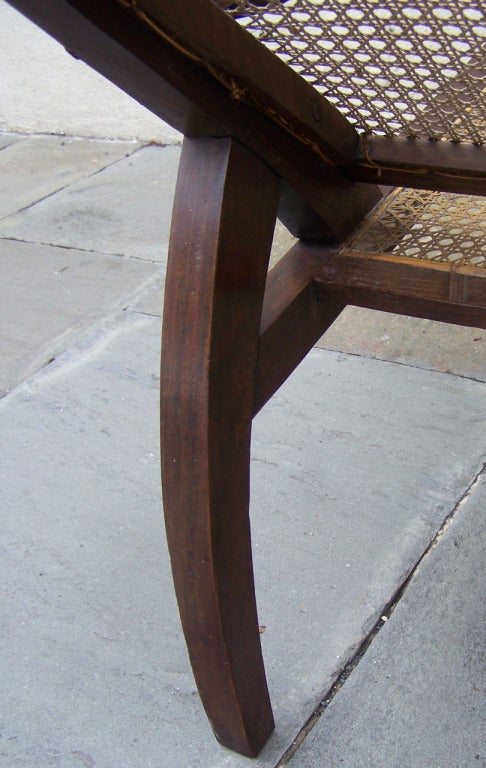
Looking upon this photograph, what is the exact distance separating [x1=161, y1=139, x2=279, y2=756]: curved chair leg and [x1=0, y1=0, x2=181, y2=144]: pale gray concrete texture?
9.56 feet

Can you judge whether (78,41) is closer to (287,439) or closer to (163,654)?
(163,654)

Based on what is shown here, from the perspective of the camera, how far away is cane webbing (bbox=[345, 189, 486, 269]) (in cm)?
110

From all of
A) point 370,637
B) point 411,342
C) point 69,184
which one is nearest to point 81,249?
point 69,184

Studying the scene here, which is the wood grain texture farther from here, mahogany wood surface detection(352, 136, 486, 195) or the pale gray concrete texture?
the pale gray concrete texture

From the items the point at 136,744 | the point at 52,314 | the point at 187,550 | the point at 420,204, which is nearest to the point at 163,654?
the point at 136,744

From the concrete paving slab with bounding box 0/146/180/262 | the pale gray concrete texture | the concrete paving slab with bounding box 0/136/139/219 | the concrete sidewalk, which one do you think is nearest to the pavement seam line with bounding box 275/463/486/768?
the concrete sidewalk

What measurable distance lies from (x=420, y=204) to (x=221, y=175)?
45 centimetres

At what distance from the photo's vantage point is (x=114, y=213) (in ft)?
10.5

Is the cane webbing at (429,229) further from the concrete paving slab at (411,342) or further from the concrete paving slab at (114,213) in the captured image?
the concrete paving slab at (114,213)

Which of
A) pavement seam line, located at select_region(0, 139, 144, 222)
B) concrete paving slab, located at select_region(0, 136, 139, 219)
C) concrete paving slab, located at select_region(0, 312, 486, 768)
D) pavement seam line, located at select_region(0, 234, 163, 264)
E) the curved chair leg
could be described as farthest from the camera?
concrete paving slab, located at select_region(0, 136, 139, 219)

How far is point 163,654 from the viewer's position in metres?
1.45

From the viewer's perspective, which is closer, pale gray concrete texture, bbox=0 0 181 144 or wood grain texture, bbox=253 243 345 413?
wood grain texture, bbox=253 243 345 413

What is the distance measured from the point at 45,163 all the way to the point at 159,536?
2.56m

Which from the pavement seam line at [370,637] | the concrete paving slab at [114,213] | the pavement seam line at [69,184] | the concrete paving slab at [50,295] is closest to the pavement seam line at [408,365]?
the pavement seam line at [370,637]
